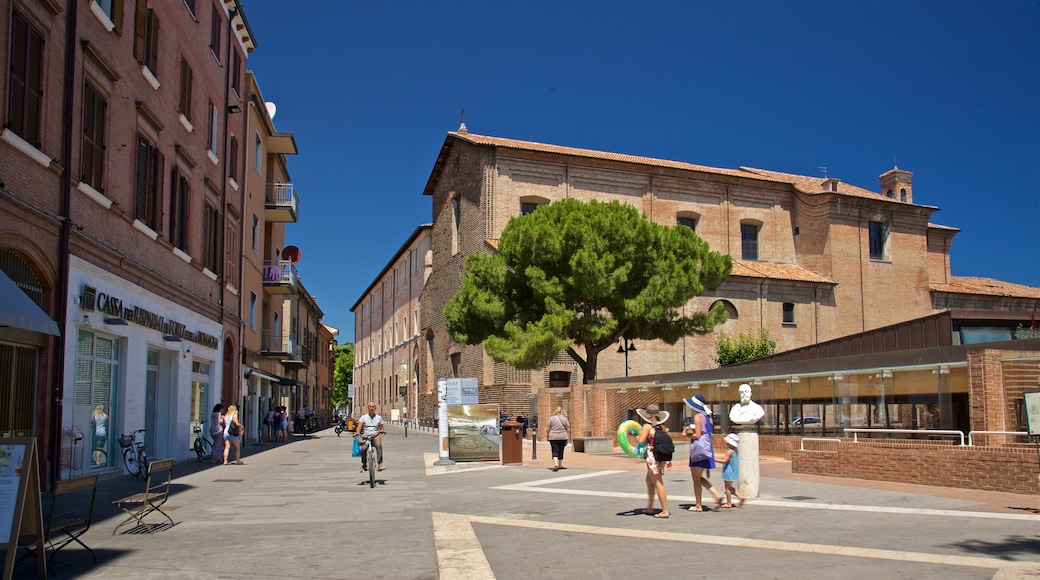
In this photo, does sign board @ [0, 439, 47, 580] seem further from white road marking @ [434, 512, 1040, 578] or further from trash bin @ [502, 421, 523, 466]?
trash bin @ [502, 421, 523, 466]

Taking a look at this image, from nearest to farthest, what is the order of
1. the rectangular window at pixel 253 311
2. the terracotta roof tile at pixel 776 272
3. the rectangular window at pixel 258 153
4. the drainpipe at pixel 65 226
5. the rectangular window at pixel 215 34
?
the drainpipe at pixel 65 226 → the rectangular window at pixel 215 34 → the rectangular window at pixel 253 311 → the rectangular window at pixel 258 153 → the terracotta roof tile at pixel 776 272

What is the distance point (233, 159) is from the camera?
29.8 m

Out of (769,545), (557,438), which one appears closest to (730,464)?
(769,545)

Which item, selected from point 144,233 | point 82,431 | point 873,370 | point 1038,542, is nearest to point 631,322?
point 873,370

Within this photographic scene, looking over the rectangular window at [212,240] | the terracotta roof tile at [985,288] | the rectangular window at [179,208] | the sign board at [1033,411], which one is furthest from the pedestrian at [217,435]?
the terracotta roof tile at [985,288]

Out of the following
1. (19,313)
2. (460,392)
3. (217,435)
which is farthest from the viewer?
(460,392)

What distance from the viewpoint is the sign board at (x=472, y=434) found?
22.8m

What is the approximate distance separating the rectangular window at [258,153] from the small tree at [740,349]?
25635 mm

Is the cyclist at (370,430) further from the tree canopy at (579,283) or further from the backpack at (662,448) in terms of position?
the tree canopy at (579,283)

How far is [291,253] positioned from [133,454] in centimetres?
2506

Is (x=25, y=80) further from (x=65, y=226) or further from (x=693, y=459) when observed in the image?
(x=693, y=459)

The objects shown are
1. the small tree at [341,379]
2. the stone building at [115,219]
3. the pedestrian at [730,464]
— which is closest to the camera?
the pedestrian at [730,464]

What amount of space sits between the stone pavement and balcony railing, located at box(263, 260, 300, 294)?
68.3 ft

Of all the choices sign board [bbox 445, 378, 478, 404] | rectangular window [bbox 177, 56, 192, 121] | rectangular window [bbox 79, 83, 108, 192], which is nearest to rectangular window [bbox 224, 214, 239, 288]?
rectangular window [bbox 177, 56, 192, 121]
